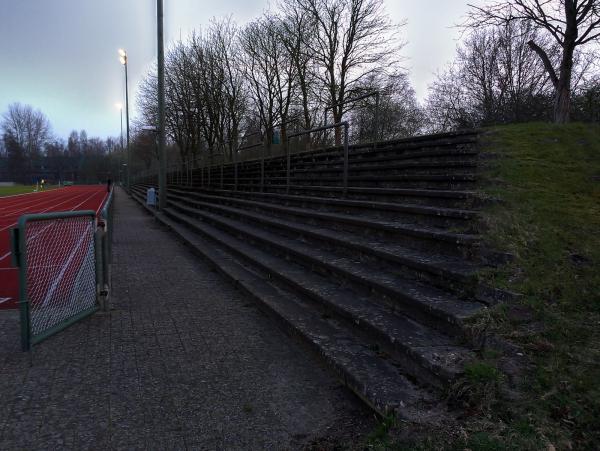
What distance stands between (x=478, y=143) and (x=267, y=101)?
21.5 m

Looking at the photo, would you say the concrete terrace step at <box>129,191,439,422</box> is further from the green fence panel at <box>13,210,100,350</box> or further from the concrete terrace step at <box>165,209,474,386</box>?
the green fence panel at <box>13,210,100,350</box>

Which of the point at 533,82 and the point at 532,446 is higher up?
the point at 533,82

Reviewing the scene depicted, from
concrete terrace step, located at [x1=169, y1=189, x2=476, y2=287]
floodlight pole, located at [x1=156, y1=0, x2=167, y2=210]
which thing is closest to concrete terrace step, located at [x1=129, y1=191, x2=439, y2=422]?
concrete terrace step, located at [x1=169, y1=189, x2=476, y2=287]

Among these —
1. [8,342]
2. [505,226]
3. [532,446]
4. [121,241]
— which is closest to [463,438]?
[532,446]

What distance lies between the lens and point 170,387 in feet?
11.1

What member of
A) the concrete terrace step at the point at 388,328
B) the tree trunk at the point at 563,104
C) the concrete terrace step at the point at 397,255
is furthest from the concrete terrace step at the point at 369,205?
the tree trunk at the point at 563,104

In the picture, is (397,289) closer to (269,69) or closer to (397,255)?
(397,255)

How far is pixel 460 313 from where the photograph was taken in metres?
3.24

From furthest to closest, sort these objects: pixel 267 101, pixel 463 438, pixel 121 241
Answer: pixel 267 101 → pixel 121 241 → pixel 463 438

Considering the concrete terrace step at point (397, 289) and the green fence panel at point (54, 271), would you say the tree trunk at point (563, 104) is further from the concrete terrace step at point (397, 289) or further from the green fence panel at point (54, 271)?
the green fence panel at point (54, 271)

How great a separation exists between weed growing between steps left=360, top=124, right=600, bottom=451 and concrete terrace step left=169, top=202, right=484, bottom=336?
0.91 ft

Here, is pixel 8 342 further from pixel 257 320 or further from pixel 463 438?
pixel 463 438

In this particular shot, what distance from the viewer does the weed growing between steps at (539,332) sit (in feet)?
7.43

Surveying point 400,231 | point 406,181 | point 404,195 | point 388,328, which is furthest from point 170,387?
point 406,181
